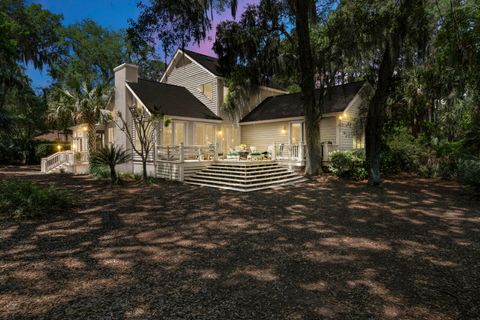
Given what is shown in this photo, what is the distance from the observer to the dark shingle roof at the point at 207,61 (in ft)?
60.7

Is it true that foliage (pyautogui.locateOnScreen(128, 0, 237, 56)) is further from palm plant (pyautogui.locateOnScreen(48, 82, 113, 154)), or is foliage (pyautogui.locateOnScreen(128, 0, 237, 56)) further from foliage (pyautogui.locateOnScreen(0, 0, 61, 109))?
foliage (pyautogui.locateOnScreen(0, 0, 61, 109))

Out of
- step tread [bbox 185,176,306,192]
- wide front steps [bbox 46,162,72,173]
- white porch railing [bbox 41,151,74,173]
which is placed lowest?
A: step tread [bbox 185,176,306,192]

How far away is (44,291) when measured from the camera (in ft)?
11.0

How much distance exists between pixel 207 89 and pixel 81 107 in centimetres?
802

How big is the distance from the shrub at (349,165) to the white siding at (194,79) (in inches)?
336

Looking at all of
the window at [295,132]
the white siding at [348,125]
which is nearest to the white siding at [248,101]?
the window at [295,132]

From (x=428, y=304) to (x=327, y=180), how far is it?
10537mm

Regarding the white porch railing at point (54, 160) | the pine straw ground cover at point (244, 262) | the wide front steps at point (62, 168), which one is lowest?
the pine straw ground cover at point (244, 262)

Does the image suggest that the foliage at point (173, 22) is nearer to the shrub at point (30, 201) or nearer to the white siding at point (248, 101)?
the white siding at point (248, 101)

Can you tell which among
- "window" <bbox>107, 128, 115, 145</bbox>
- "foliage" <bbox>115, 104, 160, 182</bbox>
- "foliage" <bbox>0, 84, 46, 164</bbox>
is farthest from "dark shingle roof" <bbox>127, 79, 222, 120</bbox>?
"foliage" <bbox>0, 84, 46, 164</bbox>

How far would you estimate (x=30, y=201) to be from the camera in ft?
23.1

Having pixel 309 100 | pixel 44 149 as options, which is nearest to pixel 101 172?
pixel 309 100

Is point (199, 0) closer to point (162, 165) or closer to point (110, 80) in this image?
point (162, 165)

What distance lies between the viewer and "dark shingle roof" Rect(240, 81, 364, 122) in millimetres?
16062
